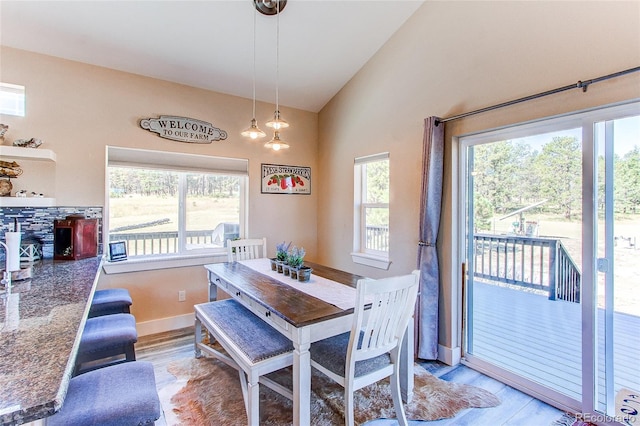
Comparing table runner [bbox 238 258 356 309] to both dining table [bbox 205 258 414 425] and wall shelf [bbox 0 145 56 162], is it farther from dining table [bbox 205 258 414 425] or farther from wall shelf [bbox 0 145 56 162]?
wall shelf [bbox 0 145 56 162]

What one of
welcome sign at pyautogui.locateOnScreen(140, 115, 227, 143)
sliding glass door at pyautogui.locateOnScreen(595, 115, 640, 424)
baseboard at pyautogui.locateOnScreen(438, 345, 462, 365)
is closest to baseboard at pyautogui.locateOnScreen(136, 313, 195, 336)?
welcome sign at pyautogui.locateOnScreen(140, 115, 227, 143)

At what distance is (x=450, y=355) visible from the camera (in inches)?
103

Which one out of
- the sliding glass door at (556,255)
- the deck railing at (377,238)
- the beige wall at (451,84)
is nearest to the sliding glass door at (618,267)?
the sliding glass door at (556,255)

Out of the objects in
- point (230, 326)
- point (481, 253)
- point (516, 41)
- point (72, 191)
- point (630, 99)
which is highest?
point (516, 41)

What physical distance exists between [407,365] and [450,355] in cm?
72

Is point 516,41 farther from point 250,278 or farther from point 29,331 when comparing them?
point 29,331

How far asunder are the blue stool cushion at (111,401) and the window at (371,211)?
2.44 metres

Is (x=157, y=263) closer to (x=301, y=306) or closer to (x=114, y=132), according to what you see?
(x=114, y=132)

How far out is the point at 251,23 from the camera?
102 inches

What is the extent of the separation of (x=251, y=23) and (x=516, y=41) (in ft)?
6.81

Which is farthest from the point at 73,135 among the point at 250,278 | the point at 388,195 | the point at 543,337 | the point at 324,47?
the point at 543,337

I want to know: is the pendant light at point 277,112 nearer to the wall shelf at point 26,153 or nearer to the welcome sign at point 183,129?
the welcome sign at point 183,129

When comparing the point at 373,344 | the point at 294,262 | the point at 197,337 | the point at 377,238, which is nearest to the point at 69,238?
the point at 197,337

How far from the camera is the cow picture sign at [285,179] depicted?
3822 mm
